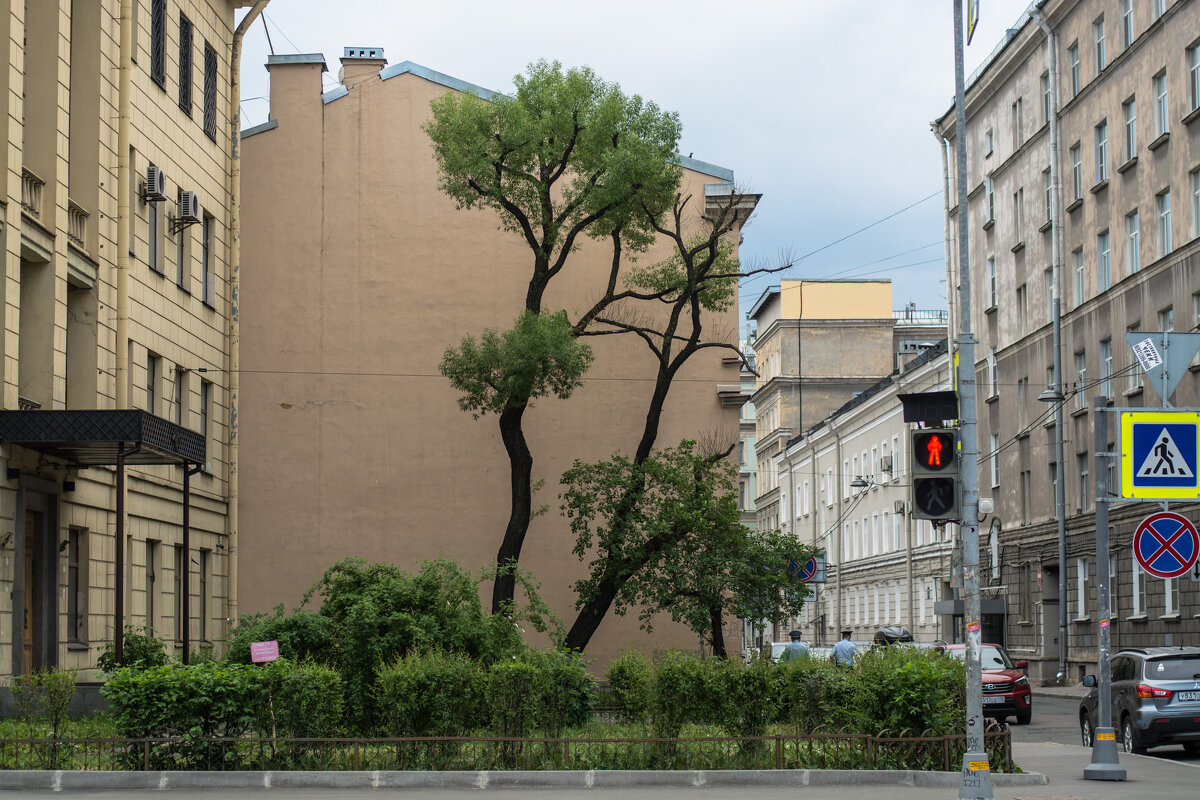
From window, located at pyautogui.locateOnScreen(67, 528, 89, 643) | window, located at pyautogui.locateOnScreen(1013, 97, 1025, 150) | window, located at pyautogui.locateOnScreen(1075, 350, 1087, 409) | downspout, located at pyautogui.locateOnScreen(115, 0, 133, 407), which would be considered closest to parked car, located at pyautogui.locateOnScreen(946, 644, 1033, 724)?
window, located at pyautogui.locateOnScreen(67, 528, 89, 643)

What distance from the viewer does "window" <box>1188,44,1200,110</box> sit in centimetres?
3581

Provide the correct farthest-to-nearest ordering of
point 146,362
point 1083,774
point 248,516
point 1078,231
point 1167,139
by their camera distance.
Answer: point 1078,231 → point 1167,139 → point 248,516 → point 146,362 → point 1083,774

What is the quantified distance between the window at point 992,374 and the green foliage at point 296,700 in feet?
131

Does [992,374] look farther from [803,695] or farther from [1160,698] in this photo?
[803,695]

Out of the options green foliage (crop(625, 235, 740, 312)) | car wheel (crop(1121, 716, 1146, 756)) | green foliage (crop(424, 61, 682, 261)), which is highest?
green foliage (crop(424, 61, 682, 261))

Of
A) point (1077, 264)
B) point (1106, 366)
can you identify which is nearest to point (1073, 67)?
point (1077, 264)

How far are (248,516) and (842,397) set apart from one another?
62373 millimetres

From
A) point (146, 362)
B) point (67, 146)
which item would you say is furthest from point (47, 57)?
point (146, 362)

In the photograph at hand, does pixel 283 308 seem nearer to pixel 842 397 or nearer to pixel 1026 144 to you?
pixel 1026 144

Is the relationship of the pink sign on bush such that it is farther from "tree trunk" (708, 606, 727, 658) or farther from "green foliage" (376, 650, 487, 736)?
"tree trunk" (708, 606, 727, 658)

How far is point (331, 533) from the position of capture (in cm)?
3372

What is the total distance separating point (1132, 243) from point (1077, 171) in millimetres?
5223

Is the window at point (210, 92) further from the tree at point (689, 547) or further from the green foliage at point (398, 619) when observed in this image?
the green foliage at point (398, 619)

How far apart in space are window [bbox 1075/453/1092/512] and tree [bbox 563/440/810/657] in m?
17.4
